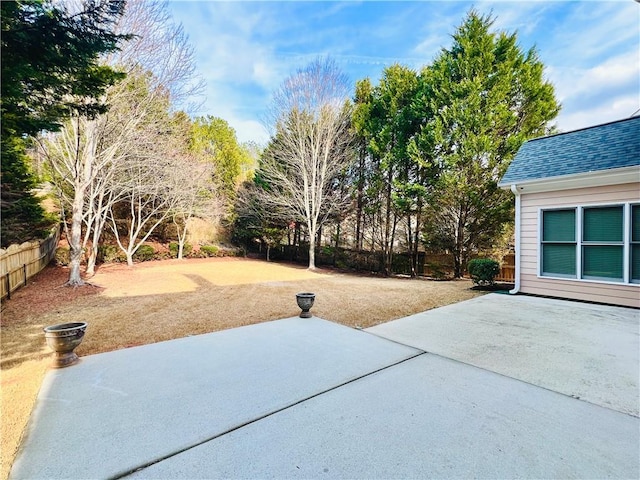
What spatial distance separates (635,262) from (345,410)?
655 centimetres

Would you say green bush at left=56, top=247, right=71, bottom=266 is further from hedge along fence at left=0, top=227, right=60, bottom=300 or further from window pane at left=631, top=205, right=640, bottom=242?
window pane at left=631, top=205, right=640, bottom=242

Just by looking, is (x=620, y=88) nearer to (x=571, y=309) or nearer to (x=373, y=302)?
(x=571, y=309)

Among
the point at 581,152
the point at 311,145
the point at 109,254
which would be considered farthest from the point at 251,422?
the point at 109,254

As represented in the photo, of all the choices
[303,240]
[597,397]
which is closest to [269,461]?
[597,397]

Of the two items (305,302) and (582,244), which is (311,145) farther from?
(582,244)

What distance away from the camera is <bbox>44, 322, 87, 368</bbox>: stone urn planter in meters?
3.05

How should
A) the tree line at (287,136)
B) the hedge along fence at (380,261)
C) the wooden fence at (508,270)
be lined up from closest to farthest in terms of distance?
the tree line at (287,136), the wooden fence at (508,270), the hedge along fence at (380,261)

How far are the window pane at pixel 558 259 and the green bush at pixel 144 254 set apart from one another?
15.6 meters

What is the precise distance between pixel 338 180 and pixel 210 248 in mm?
8273

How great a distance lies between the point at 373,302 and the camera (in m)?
6.42

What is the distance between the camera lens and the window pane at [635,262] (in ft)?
17.8

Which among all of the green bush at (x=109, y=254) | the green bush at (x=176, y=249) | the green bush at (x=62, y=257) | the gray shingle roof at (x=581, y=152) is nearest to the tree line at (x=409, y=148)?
the gray shingle roof at (x=581, y=152)

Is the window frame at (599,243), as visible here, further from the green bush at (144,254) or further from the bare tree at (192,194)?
the green bush at (144,254)

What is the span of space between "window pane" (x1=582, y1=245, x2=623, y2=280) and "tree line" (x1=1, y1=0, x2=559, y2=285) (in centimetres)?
383
